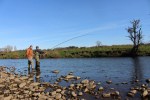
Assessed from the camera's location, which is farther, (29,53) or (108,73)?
(29,53)

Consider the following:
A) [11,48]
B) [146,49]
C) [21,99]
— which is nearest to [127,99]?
[21,99]

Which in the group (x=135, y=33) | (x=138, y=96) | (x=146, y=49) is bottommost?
(x=138, y=96)

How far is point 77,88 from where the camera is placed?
20.3 feet

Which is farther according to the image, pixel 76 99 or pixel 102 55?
pixel 102 55

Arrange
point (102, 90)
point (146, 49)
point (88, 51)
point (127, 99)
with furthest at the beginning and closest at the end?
1. point (88, 51)
2. point (146, 49)
3. point (102, 90)
4. point (127, 99)

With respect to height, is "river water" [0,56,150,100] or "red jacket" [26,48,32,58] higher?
"red jacket" [26,48,32,58]

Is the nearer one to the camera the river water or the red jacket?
the river water

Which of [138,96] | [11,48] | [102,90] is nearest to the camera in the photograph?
[138,96]

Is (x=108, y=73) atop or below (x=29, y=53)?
below

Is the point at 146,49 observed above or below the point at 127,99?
above

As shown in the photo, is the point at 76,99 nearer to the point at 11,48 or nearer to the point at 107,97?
the point at 107,97

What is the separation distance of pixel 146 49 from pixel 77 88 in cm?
2883

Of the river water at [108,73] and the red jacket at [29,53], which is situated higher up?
the red jacket at [29,53]

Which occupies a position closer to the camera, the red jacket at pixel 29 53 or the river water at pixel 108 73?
the river water at pixel 108 73
